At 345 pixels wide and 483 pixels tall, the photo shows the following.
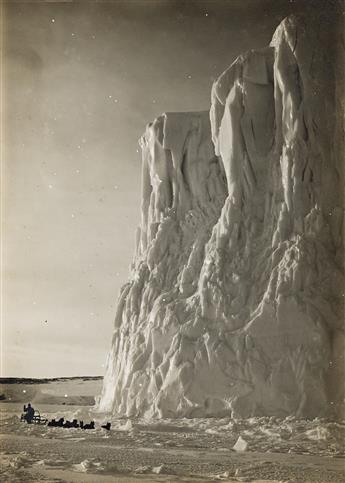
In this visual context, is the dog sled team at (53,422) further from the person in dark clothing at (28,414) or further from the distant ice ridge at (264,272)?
Result: the distant ice ridge at (264,272)

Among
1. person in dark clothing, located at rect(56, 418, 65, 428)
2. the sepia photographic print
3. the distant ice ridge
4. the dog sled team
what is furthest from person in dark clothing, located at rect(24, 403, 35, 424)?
the distant ice ridge

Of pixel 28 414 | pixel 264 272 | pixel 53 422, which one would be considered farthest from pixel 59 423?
pixel 264 272

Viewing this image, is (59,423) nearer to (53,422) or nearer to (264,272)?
(53,422)

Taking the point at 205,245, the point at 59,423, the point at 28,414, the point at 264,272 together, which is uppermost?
the point at 205,245

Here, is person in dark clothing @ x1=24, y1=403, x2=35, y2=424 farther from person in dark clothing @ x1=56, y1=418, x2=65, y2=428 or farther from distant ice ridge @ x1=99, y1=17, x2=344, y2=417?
distant ice ridge @ x1=99, y1=17, x2=344, y2=417

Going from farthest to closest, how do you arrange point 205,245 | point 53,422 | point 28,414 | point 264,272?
point 205,245 → point 264,272 → point 53,422 → point 28,414

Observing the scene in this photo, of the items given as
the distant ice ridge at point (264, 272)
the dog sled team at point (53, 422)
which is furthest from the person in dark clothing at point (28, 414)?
the distant ice ridge at point (264, 272)
